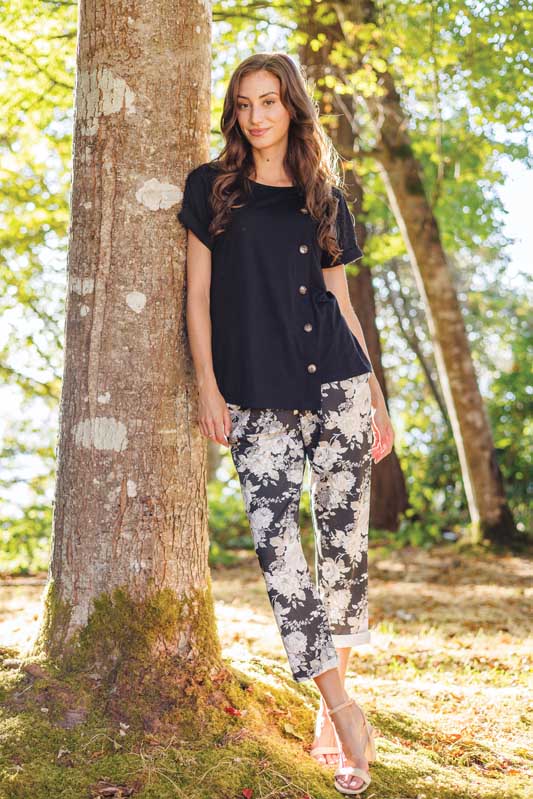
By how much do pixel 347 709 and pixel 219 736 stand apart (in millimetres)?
432

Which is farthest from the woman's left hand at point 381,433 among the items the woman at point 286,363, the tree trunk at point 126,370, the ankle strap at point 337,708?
the ankle strap at point 337,708

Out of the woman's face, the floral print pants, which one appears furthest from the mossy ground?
the woman's face

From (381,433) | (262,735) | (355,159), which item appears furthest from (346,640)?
(355,159)

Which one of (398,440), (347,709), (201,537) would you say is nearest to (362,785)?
(347,709)

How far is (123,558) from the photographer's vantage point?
271cm

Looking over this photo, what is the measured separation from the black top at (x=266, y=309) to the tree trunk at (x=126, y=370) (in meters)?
0.11

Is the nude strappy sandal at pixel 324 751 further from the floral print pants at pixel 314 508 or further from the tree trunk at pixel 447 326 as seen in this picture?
the tree trunk at pixel 447 326

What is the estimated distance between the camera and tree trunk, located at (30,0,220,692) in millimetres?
2705

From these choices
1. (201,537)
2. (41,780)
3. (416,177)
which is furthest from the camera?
(416,177)

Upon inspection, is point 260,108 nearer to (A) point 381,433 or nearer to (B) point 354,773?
(A) point 381,433

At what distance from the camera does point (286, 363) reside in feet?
9.03

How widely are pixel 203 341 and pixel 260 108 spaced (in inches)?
33.1

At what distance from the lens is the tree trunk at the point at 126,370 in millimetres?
2705

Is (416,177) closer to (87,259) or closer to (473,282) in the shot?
(87,259)
